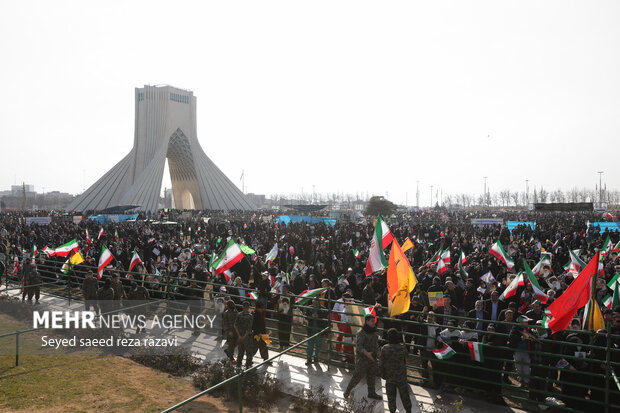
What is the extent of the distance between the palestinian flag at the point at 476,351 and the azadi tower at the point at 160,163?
61.5 m

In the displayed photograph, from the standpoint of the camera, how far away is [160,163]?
67812mm

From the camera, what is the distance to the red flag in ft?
20.8

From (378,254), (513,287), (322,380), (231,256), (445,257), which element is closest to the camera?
(322,380)

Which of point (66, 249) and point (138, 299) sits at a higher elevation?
point (66, 249)

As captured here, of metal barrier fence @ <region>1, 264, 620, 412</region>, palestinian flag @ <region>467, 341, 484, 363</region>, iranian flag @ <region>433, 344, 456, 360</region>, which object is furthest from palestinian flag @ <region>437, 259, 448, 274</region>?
palestinian flag @ <region>467, 341, 484, 363</region>

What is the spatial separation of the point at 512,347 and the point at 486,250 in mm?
14401

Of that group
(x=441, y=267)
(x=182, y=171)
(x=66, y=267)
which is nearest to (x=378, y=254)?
(x=441, y=267)

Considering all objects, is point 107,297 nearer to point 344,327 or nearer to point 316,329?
point 316,329

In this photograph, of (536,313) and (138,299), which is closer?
(536,313)

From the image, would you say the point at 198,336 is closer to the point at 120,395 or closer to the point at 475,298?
the point at 120,395

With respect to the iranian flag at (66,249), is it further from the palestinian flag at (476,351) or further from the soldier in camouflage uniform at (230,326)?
the palestinian flag at (476,351)

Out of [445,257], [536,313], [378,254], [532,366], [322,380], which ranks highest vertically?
[378,254]

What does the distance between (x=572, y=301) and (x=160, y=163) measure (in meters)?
68.2

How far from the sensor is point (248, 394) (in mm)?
7051
